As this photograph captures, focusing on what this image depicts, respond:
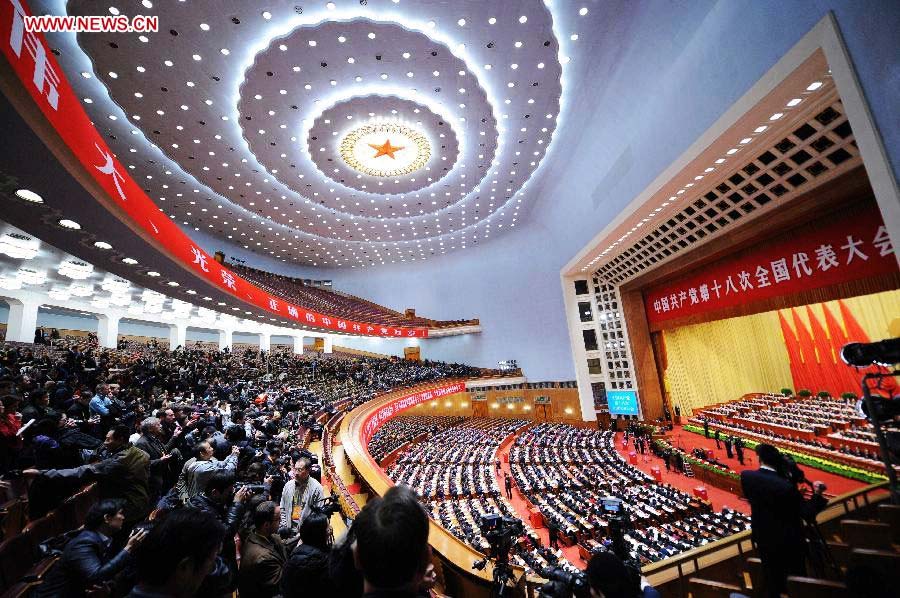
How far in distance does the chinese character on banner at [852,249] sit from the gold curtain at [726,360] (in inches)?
359

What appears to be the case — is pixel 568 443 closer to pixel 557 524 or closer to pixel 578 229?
pixel 557 524

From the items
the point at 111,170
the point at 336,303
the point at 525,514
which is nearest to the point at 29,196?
the point at 111,170

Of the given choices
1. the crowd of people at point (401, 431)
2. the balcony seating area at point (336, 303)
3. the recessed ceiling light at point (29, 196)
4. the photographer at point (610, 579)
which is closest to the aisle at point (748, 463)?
the photographer at point (610, 579)

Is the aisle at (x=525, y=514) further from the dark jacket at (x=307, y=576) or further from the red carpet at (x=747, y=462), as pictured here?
the dark jacket at (x=307, y=576)

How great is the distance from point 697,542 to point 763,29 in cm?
836

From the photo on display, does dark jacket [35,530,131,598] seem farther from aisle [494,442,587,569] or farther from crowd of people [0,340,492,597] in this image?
aisle [494,442,587,569]

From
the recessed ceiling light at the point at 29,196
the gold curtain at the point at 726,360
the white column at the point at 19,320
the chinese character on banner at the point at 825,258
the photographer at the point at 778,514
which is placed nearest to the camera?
the photographer at the point at 778,514

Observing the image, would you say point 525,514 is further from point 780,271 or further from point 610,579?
point 780,271

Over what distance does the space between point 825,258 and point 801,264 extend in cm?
58

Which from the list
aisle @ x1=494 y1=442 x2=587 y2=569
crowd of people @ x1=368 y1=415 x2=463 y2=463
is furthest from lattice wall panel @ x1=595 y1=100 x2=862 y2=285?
crowd of people @ x1=368 y1=415 x2=463 y2=463

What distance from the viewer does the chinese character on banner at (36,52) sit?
8.73ft

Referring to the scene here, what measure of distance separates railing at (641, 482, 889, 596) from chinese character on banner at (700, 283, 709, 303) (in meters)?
9.06

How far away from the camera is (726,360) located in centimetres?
1809

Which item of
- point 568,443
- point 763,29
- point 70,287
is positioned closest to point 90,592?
point 763,29
